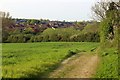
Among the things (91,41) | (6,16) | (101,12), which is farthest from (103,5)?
(6,16)

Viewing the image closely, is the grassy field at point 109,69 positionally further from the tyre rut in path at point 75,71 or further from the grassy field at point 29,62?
the grassy field at point 29,62

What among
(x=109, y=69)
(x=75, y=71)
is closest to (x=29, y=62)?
(x=75, y=71)

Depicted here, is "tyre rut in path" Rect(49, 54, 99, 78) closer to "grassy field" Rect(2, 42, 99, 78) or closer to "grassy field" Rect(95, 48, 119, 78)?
"grassy field" Rect(95, 48, 119, 78)

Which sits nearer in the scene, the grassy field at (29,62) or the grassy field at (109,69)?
the grassy field at (109,69)

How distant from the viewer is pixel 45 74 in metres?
16.5

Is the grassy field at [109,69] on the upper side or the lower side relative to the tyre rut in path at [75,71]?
upper

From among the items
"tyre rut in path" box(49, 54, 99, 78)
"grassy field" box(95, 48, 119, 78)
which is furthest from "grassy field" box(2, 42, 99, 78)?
"grassy field" box(95, 48, 119, 78)

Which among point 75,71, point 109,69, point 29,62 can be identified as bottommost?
point 29,62

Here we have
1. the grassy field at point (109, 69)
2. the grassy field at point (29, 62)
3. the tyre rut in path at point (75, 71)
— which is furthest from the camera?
the tyre rut in path at point (75, 71)

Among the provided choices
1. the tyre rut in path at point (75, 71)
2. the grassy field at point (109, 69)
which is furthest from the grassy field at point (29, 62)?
the grassy field at point (109, 69)

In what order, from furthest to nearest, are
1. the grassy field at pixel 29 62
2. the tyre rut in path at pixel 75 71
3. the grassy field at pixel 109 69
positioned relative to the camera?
the tyre rut in path at pixel 75 71 → the grassy field at pixel 29 62 → the grassy field at pixel 109 69

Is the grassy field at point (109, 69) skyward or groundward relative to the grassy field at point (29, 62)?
skyward

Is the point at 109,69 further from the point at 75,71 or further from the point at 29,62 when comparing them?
the point at 29,62

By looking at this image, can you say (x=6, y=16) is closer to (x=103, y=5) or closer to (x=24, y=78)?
(x=103, y=5)
